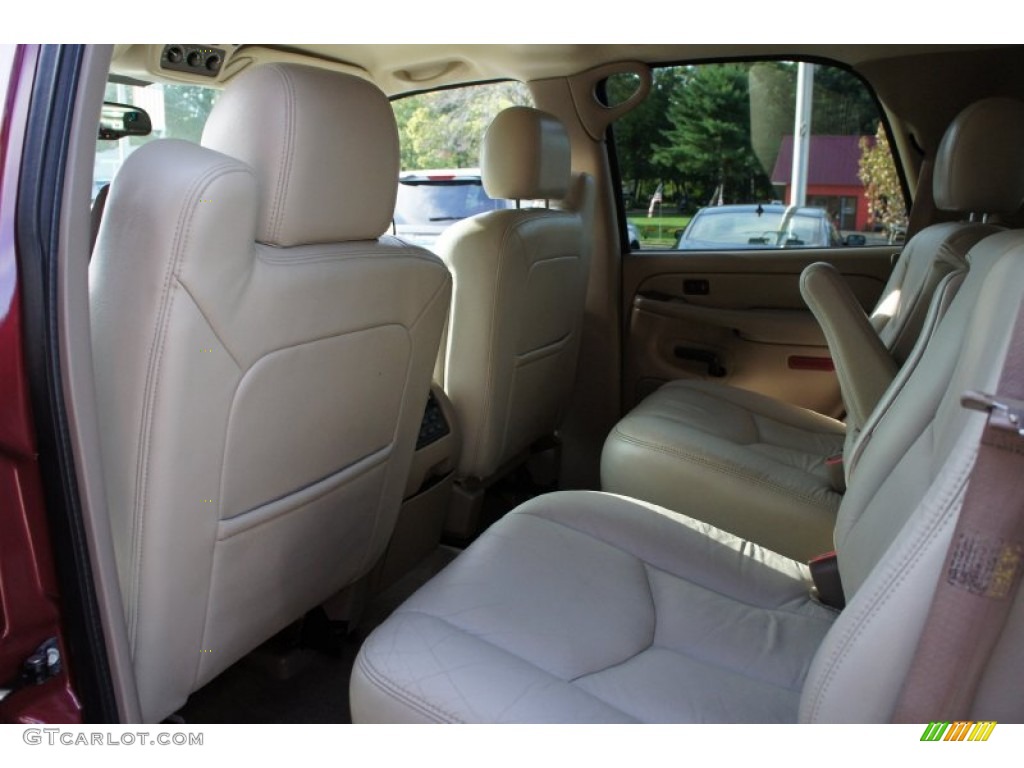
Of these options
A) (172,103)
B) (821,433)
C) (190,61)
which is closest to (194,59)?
(190,61)

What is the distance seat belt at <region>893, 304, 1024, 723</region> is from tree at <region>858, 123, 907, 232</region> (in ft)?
8.65

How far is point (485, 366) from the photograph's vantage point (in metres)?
2.42

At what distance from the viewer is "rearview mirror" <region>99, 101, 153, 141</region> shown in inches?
69.9

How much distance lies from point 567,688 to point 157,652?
57cm

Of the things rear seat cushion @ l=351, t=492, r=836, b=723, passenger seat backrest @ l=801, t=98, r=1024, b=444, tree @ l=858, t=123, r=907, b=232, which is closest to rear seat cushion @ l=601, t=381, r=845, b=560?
passenger seat backrest @ l=801, t=98, r=1024, b=444

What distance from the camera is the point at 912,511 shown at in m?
1.25

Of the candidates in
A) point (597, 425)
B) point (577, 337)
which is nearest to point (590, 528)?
point (577, 337)

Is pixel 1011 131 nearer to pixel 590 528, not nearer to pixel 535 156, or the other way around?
pixel 535 156

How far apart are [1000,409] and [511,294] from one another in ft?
5.36

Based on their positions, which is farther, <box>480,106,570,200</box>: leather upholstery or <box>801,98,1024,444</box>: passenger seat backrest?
<box>480,106,570,200</box>: leather upholstery

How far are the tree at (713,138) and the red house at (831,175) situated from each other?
0.07 m

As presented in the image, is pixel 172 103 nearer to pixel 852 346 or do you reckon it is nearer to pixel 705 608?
pixel 852 346
